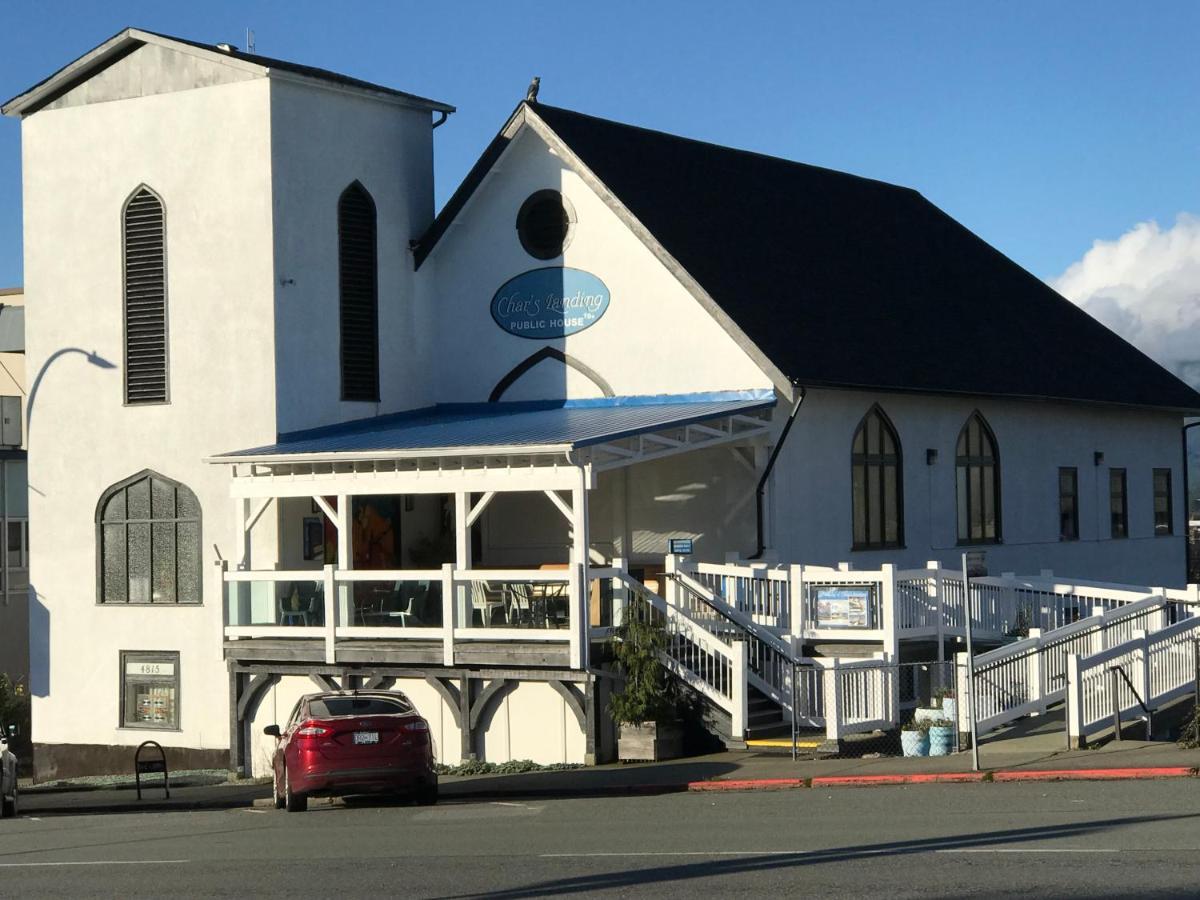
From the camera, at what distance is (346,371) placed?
30.2 meters

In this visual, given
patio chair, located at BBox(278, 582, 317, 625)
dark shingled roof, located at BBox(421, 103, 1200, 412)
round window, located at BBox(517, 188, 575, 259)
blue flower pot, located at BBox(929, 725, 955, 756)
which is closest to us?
blue flower pot, located at BBox(929, 725, 955, 756)

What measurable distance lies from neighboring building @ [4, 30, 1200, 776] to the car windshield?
518cm

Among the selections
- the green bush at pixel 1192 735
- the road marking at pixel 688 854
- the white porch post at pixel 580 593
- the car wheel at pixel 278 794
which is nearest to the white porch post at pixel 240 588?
the car wheel at pixel 278 794

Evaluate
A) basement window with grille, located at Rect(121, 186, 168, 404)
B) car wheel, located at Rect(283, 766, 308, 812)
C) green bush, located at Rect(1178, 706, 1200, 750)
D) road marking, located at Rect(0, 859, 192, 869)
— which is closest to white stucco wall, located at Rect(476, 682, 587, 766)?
car wheel, located at Rect(283, 766, 308, 812)

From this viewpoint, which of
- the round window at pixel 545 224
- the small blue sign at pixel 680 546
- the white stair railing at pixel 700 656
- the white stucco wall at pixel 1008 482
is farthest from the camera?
the round window at pixel 545 224

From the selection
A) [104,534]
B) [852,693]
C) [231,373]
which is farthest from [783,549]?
[104,534]

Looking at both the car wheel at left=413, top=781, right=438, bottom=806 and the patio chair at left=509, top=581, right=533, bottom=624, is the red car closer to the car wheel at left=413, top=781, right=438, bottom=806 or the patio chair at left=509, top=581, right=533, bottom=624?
the car wheel at left=413, top=781, right=438, bottom=806

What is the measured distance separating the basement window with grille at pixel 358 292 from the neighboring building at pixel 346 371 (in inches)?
1.9

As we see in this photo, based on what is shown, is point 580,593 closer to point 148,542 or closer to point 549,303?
point 549,303

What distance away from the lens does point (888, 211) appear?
38.1 metres

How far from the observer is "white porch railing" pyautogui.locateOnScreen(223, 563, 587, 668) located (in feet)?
79.6

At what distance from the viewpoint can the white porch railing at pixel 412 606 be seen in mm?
24250

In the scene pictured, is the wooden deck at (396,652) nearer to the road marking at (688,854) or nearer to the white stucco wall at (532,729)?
the white stucco wall at (532,729)

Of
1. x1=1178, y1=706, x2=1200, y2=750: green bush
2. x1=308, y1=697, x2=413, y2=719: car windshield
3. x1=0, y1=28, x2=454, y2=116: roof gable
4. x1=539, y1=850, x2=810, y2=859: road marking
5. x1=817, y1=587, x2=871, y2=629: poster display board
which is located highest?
x1=0, y1=28, x2=454, y2=116: roof gable
